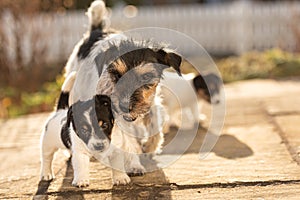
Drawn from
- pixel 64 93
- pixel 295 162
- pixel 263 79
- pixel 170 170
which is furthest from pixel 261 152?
pixel 263 79

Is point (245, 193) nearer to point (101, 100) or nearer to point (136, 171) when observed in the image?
point (136, 171)

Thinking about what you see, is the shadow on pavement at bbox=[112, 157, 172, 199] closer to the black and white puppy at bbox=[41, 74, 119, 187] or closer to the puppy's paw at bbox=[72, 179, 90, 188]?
the puppy's paw at bbox=[72, 179, 90, 188]

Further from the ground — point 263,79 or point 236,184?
point 236,184

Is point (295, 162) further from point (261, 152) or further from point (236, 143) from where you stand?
point (236, 143)

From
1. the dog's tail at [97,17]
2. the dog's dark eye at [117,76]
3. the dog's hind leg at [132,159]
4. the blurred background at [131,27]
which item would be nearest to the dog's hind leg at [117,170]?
the dog's hind leg at [132,159]

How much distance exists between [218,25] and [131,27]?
265 centimetres

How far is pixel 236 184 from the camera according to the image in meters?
4.16

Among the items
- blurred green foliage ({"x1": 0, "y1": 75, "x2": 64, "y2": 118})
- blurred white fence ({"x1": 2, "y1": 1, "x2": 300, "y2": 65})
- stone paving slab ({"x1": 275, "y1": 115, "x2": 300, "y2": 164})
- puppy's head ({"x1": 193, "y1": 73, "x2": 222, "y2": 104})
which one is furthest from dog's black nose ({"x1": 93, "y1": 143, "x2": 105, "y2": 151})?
blurred white fence ({"x1": 2, "y1": 1, "x2": 300, "y2": 65})

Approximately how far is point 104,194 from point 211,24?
11540 millimetres

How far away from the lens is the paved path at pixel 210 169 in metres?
4.10

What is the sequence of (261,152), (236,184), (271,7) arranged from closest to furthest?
(236,184)
(261,152)
(271,7)

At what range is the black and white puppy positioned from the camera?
4016mm

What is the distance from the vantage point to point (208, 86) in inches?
269

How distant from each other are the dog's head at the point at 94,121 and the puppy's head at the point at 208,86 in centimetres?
287
